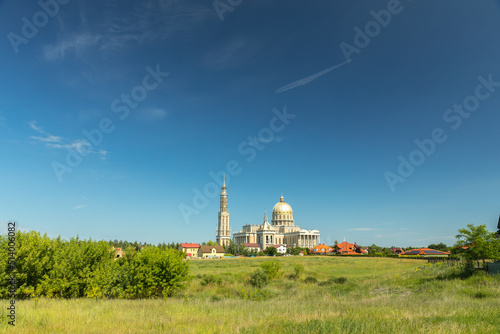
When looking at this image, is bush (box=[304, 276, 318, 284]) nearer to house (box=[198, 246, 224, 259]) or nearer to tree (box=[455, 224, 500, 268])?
tree (box=[455, 224, 500, 268])

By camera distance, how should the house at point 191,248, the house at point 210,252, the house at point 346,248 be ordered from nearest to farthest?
the house at point 210,252 → the house at point 346,248 → the house at point 191,248

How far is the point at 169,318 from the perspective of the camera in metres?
11.7

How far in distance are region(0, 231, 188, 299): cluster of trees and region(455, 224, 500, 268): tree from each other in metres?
24.9

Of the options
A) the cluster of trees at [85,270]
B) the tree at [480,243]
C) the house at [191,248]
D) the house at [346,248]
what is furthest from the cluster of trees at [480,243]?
the house at [191,248]

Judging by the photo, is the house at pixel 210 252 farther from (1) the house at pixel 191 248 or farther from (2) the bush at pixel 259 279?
(2) the bush at pixel 259 279

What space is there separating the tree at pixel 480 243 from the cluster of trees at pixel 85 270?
24866 mm

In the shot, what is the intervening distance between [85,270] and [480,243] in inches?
1215

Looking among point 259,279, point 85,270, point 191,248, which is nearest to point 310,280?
point 259,279

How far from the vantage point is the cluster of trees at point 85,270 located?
1852 cm

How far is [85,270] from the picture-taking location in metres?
19.6

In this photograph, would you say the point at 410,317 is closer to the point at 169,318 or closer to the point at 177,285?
the point at 169,318

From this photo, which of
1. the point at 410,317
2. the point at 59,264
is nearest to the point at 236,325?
the point at 410,317

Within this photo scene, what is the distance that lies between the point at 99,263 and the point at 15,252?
456 cm

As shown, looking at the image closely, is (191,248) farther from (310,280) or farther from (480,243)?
(480,243)
